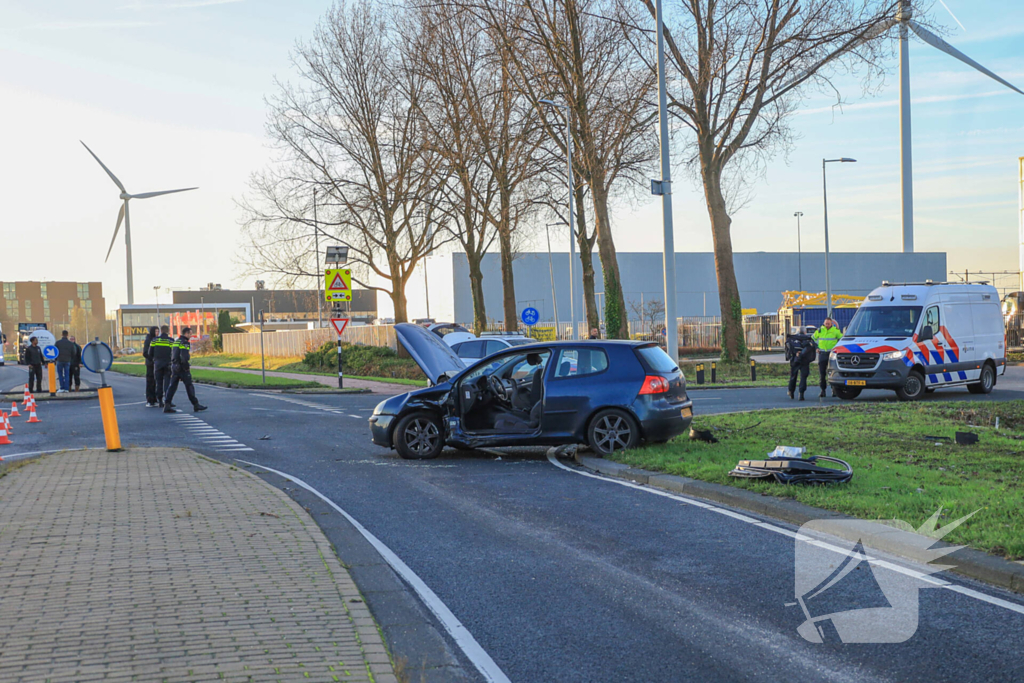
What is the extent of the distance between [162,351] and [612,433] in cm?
1343

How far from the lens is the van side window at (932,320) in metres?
20.6

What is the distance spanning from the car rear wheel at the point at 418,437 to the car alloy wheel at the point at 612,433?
6.83ft

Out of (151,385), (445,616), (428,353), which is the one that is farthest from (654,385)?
(151,385)

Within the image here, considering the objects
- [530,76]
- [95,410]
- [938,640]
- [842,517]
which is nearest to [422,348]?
[842,517]

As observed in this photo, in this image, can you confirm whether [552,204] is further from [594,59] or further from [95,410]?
[95,410]

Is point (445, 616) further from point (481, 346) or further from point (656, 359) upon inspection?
point (481, 346)

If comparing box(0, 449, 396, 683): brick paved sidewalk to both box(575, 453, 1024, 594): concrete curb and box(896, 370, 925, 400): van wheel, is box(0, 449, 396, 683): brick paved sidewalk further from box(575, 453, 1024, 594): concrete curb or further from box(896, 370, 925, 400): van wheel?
box(896, 370, 925, 400): van wheel

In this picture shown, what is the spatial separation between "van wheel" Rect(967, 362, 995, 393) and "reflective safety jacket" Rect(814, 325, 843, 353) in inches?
123

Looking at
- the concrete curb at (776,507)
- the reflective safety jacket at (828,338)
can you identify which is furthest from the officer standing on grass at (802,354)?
the concrete curb at (776,507)

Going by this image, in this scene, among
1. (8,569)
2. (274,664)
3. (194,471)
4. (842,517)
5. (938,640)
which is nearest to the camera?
(274,664)

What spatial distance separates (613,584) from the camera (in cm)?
605

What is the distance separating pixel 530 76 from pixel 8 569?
2463cm

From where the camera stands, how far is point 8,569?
242 inches

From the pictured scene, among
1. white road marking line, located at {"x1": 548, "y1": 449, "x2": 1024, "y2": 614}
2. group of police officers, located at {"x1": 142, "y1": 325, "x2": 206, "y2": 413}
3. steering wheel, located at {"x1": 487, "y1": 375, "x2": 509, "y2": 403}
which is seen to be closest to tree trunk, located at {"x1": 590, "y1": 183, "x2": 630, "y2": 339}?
group of police officers, located at {"x1": 142, "y1": 325, "x2": 206, "y2": 413}
